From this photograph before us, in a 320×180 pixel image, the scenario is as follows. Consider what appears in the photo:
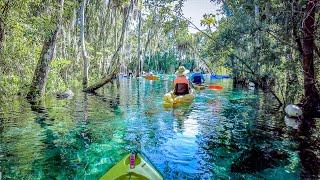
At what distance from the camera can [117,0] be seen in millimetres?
40375

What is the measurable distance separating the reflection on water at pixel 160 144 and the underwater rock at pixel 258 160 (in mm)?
20

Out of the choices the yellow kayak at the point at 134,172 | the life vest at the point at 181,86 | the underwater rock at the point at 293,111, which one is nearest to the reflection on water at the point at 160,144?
the underwater rock at the point at 293,111

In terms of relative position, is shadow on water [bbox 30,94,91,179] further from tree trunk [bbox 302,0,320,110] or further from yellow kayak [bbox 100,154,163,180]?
tree trunk [bbox 302,0,320,110]

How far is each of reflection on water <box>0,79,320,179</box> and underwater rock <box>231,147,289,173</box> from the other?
20 mm

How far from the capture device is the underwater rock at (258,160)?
7.41 metres

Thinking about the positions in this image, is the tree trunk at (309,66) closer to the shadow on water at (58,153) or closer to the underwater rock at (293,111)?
the underwater rock at (293,111)

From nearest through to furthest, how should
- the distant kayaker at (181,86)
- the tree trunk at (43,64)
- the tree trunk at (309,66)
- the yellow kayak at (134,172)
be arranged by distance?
the yellow kayak at (134,172) → the tree trunk at (309,66) → the distant kayaker at (181,86) → the tree trunk at (43,64)

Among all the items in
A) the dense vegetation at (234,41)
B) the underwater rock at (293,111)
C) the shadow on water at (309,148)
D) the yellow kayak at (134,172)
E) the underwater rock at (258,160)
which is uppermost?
the dense vegetation at (234,41)

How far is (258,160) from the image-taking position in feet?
26.4

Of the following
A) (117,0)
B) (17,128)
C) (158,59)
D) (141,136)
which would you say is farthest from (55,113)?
(158,59)

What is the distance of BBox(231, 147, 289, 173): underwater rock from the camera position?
741cm

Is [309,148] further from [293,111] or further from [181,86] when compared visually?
[181,86]

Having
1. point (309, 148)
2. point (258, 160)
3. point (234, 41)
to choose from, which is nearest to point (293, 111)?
point (234, 41)

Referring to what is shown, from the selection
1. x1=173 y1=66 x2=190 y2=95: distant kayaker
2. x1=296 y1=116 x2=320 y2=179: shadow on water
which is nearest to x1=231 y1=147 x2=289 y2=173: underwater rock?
x1=296 y1=116 x2=320 y2=179: shadow on water
